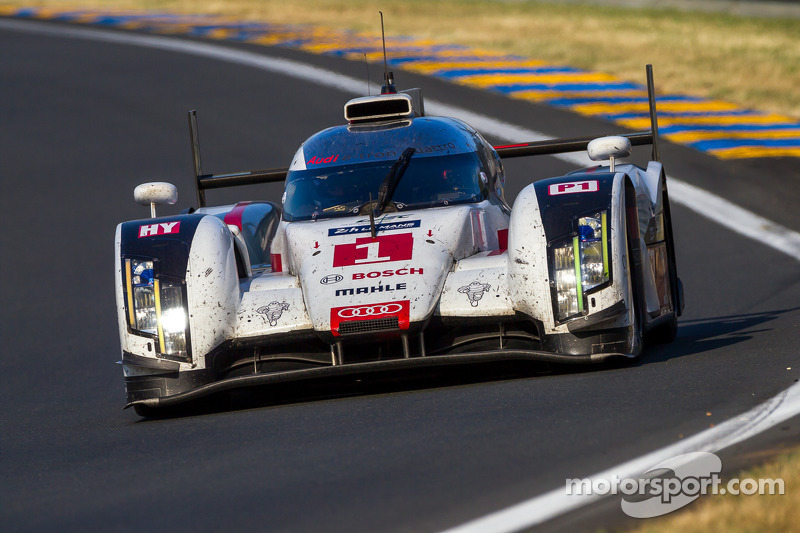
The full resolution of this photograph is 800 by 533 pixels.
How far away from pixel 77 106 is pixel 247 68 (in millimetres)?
2958

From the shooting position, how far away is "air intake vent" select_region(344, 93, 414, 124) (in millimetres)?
9250

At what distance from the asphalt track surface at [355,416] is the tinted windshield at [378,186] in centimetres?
136

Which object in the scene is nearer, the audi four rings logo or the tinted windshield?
the audi four rings logo

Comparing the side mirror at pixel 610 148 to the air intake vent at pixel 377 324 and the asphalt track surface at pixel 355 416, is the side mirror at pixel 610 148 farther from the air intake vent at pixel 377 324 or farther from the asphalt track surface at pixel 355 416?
the air intake vent at pixel 377 324

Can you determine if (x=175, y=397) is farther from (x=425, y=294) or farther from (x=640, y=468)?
(x=640, y=468)

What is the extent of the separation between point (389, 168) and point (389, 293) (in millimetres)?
1778

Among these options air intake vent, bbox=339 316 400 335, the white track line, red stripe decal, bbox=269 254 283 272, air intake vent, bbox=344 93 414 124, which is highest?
air intake vent, bbox=344 93 414 124

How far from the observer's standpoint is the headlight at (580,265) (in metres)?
6.89

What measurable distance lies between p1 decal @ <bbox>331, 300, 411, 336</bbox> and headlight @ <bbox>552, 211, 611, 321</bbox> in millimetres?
811

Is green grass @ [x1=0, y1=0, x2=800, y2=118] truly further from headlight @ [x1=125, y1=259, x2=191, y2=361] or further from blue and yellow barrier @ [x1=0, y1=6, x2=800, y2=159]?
headlight @ [x1=125, y1=259, x2=191, y2=361]

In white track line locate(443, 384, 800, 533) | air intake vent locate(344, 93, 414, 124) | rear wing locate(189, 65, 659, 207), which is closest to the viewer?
white track line locate(443, 384, 800, 533)

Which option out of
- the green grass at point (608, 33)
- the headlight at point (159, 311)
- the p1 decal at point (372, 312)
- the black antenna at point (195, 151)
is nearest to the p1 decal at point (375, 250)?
the p1 decal at point (372, 312)

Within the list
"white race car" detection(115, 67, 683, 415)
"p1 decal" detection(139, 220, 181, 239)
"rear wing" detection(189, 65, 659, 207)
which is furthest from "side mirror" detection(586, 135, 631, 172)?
"p1 decal" detection(139, 220, 181, 239)

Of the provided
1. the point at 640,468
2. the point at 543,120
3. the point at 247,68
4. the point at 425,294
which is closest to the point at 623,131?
the point at 543,120
